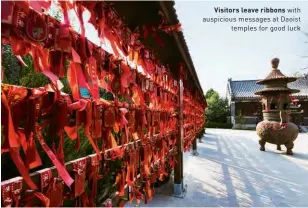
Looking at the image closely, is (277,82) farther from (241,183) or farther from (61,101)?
(61,101)

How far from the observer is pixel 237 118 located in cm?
2566

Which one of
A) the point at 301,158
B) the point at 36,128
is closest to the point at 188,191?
the point at 36,128

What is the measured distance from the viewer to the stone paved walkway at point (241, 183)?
390 cm

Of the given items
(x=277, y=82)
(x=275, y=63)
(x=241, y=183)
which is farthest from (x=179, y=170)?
(x=275, y=63)

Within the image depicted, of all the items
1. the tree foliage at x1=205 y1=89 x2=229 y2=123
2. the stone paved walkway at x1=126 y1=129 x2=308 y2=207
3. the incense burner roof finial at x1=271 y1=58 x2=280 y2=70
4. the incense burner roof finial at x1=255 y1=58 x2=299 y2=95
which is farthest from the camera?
the tree foliage at x1=205 y1=89 x2=229 y2=123

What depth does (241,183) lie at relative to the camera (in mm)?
4922

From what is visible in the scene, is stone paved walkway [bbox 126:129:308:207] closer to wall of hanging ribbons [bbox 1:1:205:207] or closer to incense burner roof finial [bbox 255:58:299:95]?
wall of hanging ribbons [bbox 1:1:205:207]

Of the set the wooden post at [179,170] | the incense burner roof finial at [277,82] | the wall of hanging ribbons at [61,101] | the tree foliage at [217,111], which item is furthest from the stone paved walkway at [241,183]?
the tree foliage at [217,111]

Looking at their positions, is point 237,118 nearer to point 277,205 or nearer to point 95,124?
point 277,205

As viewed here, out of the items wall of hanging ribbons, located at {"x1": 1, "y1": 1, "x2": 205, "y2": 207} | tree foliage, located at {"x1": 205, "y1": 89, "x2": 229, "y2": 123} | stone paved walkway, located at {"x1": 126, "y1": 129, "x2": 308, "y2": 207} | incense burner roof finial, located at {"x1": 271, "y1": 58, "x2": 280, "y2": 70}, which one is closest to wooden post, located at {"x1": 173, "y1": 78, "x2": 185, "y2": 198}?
stone paved walkway, located at {"x1": 126, "y1": 129, "x2": 308, "y2": 207}

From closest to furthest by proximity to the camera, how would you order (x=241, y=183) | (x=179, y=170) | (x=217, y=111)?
(x=179, y=170) < (x=241, y=183) < (x=217, y=111)

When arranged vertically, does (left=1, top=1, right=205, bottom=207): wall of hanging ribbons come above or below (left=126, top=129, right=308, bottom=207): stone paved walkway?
above

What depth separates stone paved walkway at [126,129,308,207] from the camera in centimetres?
390

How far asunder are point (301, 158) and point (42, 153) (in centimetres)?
869
